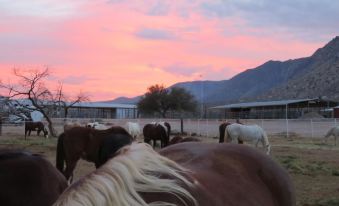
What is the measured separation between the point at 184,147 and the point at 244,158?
0.39 meters

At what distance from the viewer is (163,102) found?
270 feet

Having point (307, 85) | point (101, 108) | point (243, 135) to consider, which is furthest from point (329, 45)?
point (243, 135)

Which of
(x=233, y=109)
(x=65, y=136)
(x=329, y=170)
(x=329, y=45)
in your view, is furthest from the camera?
(x=329, y=45)

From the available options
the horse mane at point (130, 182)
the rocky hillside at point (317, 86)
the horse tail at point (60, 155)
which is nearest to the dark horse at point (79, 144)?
the horse tail at point (60, 155)

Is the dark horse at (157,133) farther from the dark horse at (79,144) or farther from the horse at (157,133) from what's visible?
the dark horse at (79,144)

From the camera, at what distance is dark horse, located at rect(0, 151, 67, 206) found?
3.94 metres

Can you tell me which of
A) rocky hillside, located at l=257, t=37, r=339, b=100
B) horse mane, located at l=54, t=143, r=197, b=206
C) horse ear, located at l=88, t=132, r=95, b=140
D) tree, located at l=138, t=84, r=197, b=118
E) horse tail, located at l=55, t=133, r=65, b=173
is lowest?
horse tail, located at l=55, t=133, r=65, b=173

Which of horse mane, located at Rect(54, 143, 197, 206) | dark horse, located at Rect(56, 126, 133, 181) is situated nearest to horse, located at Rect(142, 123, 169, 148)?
dark horse, located at Rect(56, 126, 133, 181)

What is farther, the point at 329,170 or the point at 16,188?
the point at 329,170

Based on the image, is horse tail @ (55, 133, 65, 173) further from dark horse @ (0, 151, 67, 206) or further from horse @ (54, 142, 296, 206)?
horse @ (54, 142, 296, 206)

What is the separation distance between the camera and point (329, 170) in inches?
557

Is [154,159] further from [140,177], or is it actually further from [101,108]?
[101,108]

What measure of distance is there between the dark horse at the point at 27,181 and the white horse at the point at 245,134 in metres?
17.6

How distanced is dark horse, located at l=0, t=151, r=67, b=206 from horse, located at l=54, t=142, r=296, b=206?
4.34 feet
